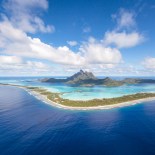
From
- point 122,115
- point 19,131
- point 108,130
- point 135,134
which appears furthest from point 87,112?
point 19,131

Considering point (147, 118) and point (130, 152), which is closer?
point (130, 152)

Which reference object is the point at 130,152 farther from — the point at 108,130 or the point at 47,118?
the point at 47,118

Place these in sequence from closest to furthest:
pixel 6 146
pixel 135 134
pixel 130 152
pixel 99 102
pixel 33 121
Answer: pixel 130 152
pixel 6 146
pixel 135 134
pixel 33 121
pixel 99 102

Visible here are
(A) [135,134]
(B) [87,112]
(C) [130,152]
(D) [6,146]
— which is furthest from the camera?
(B) [87,112]

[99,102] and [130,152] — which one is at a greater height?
[99,102]
